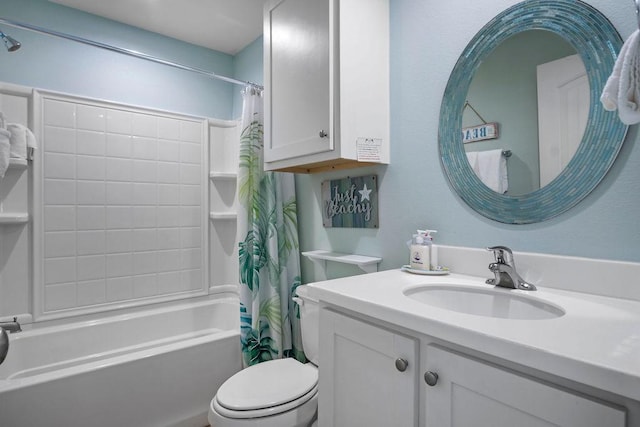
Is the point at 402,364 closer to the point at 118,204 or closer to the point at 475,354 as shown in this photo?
the point at 475,354

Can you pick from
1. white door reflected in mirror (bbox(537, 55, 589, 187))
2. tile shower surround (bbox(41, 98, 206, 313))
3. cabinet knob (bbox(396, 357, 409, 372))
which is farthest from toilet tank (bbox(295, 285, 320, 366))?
tile shower surround (bbox(41, 98, 206, 313))

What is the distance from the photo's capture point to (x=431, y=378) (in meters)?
0.77

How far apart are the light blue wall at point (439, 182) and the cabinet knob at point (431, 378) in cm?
62

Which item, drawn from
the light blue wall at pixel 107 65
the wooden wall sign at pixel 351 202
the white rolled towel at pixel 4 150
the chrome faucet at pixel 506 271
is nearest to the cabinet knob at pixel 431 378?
the chrome faucet at pixel 506 271

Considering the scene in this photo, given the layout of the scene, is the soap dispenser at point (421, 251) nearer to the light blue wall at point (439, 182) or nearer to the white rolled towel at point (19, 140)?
the light blue wall at point (439, 182)

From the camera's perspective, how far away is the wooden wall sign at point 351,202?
5.44 ft

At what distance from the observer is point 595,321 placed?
2.49 ft

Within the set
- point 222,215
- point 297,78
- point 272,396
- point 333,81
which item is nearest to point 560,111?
point 333,81

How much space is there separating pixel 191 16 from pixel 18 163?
146 cm

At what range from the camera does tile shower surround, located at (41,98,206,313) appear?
2.21 metres

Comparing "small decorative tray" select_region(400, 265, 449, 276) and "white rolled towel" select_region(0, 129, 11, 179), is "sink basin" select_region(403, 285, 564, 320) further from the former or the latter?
"white rolled towel" select_region(0, 129, 11, 179)

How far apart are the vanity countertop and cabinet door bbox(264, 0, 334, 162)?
0.74 metres

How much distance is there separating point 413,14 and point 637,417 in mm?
1532

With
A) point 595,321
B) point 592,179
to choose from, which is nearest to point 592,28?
point 592,179
